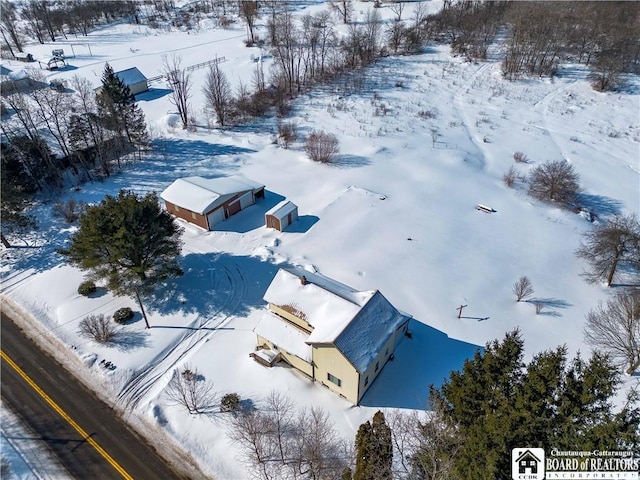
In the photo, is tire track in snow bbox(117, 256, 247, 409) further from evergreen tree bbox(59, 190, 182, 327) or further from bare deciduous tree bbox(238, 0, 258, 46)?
bare deciduous tree bbox(238, 0, 258, 46)

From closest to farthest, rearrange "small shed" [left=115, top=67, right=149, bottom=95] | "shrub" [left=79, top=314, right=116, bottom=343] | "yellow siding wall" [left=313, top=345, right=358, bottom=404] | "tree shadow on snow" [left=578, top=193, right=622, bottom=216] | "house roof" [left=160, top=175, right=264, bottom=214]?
1. "yellow siding wall" [left=313, top=345, right=358, bottom=404]
2. "shrub" [left=79, top=314, right=116, bottom=343]
3. "house roof" [left=160, top=175, right=264, bottom=214]
4. "tree shadow on snow" [left=578, top=193, right=622, bottom=216]
5. "small shed" [left=115, top=67, right=149, bottom=95]

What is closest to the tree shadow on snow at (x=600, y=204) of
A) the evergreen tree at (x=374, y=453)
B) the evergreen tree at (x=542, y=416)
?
the evergreen tree at (x=542, y=416)

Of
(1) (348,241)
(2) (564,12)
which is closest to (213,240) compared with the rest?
(1) (348,241)

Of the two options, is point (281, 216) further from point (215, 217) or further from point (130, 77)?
point (130, 77)

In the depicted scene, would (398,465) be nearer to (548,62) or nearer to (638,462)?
(638,462)

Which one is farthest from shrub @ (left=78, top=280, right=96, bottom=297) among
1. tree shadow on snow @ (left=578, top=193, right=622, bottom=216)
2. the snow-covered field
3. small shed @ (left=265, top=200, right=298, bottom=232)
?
tree shadow on snow @ (left=578, top=193, right=622, bottom=216)

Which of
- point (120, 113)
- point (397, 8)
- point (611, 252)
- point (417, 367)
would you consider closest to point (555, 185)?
point (611, 252)
